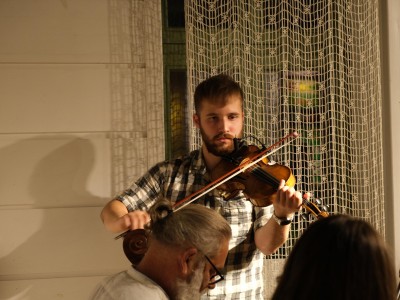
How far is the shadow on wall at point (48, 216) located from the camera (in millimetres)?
2848

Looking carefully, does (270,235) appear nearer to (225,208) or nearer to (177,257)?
(225,208)

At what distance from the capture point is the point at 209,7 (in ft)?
9.39

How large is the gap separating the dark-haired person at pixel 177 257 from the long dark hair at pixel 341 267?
1.20 feet

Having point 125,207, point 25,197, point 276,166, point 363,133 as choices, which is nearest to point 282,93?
point 363,133

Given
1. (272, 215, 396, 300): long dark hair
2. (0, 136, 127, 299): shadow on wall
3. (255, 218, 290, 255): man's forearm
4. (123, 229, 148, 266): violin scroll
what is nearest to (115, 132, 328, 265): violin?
(255, 218, 290, 255): man's forearm

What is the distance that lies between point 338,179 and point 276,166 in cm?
87

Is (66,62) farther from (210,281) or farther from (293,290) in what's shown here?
(293,290)

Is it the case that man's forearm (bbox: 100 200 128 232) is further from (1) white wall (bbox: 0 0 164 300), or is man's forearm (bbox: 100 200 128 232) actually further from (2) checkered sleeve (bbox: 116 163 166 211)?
(1) white wall (bbox: 0 0 164 300)

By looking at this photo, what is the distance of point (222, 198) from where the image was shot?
2.31 m

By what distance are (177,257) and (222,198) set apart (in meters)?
0.82

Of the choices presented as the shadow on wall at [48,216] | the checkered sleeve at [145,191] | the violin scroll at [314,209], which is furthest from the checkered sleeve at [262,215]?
the shadow on wall at [48,216]

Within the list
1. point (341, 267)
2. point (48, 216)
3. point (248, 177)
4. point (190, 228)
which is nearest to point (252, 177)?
point (248, 177)

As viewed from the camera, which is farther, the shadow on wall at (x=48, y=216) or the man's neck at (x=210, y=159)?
the shadow on wall at (x=48, y=216)

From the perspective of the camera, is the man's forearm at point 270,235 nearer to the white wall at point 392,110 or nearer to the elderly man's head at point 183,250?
the elderly man's head at point 183,250
